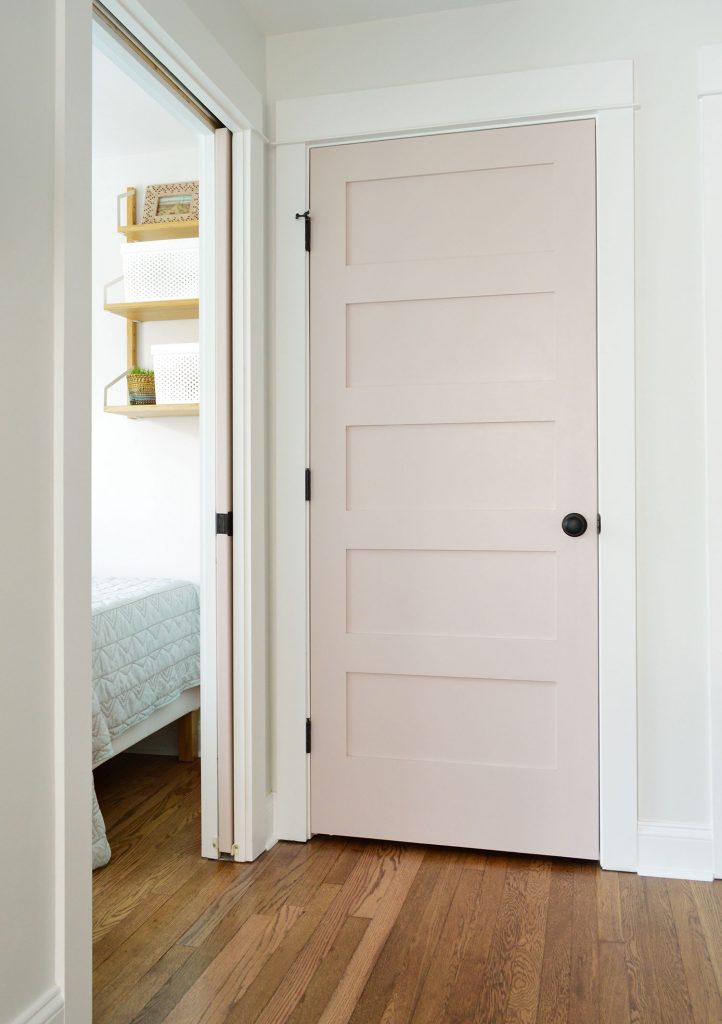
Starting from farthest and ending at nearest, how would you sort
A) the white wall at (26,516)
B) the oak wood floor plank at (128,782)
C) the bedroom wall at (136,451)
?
the bedroom wall at (136,451) → the oak wood floor plank at (128,782) → the white wall at (26,516)

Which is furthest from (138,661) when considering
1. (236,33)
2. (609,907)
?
(236,33)

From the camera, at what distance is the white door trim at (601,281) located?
231 centimetres

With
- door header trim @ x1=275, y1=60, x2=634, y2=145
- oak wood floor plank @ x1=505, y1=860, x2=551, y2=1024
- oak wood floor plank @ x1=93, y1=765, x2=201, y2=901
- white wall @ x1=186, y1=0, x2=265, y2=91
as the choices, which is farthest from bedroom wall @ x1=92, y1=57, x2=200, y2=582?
oak wood floor plank @ x1=505, y1=860, x2=551, y2=1024

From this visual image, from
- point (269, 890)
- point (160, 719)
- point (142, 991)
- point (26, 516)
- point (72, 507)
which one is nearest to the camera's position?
point (26, 516)

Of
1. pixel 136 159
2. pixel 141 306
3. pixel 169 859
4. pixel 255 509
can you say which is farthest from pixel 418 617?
pixel 136 159

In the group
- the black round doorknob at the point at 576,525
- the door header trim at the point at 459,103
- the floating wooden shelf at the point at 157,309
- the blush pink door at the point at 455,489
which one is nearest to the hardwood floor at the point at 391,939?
the blush pink door at the point at 455,489

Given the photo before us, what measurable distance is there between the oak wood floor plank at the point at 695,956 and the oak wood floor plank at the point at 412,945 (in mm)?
549

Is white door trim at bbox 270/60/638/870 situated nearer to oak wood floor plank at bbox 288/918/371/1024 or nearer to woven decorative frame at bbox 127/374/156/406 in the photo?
oak wood floor plank at bbox 288/918/371/1024

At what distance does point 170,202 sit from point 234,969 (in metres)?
2.86

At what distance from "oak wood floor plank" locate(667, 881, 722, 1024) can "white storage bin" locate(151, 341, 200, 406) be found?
234 centimetres

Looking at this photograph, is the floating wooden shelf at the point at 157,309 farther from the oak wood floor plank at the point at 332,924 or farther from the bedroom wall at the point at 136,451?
the oak wood floor plank at the point at 332,924

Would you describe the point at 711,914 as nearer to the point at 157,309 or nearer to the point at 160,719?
the point at 160,719

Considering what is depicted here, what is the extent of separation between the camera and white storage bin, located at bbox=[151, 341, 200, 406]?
130 inches

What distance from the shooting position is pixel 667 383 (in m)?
2.31
